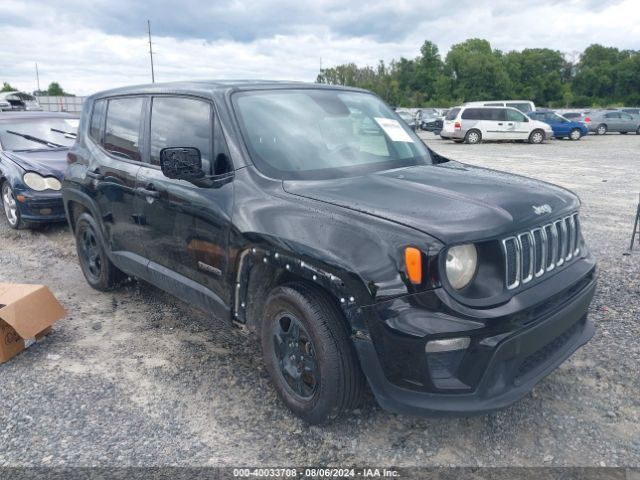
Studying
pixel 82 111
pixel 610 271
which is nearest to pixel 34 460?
pixel 82 111

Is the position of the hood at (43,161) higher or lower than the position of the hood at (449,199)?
lower

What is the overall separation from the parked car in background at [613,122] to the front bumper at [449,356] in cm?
3342

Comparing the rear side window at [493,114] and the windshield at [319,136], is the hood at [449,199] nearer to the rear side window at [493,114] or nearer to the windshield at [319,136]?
the windshield at [319,136]

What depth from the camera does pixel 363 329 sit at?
2527 millimetres

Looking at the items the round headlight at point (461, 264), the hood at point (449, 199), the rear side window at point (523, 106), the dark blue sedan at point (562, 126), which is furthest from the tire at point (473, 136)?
the round headlight at point (461, 264)

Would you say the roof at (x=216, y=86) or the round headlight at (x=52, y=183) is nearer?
the roof at (x=216, y=86)

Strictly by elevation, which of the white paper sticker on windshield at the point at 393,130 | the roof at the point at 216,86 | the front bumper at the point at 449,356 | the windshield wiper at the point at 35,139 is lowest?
the front bumper at the point at 449,356

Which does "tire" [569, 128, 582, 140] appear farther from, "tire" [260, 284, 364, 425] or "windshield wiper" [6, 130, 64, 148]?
"tire" [260, 284, 364, 425]

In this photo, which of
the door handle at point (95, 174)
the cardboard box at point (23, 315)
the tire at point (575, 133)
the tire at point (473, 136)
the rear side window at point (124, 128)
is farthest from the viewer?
the tire at point (575, 133)

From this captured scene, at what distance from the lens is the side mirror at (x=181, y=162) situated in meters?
3.20

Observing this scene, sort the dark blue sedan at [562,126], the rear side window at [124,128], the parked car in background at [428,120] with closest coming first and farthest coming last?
the rear side window at [124,128] → the dark blue sedan at [562,126] → the parked car in background at [428,120]

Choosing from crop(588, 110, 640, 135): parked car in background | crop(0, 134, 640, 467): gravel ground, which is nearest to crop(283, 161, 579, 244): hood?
crop(0, 134, 640, 467): gravel ground

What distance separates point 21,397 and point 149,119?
2.08m

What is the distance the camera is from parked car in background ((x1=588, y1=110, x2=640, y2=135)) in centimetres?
3152
